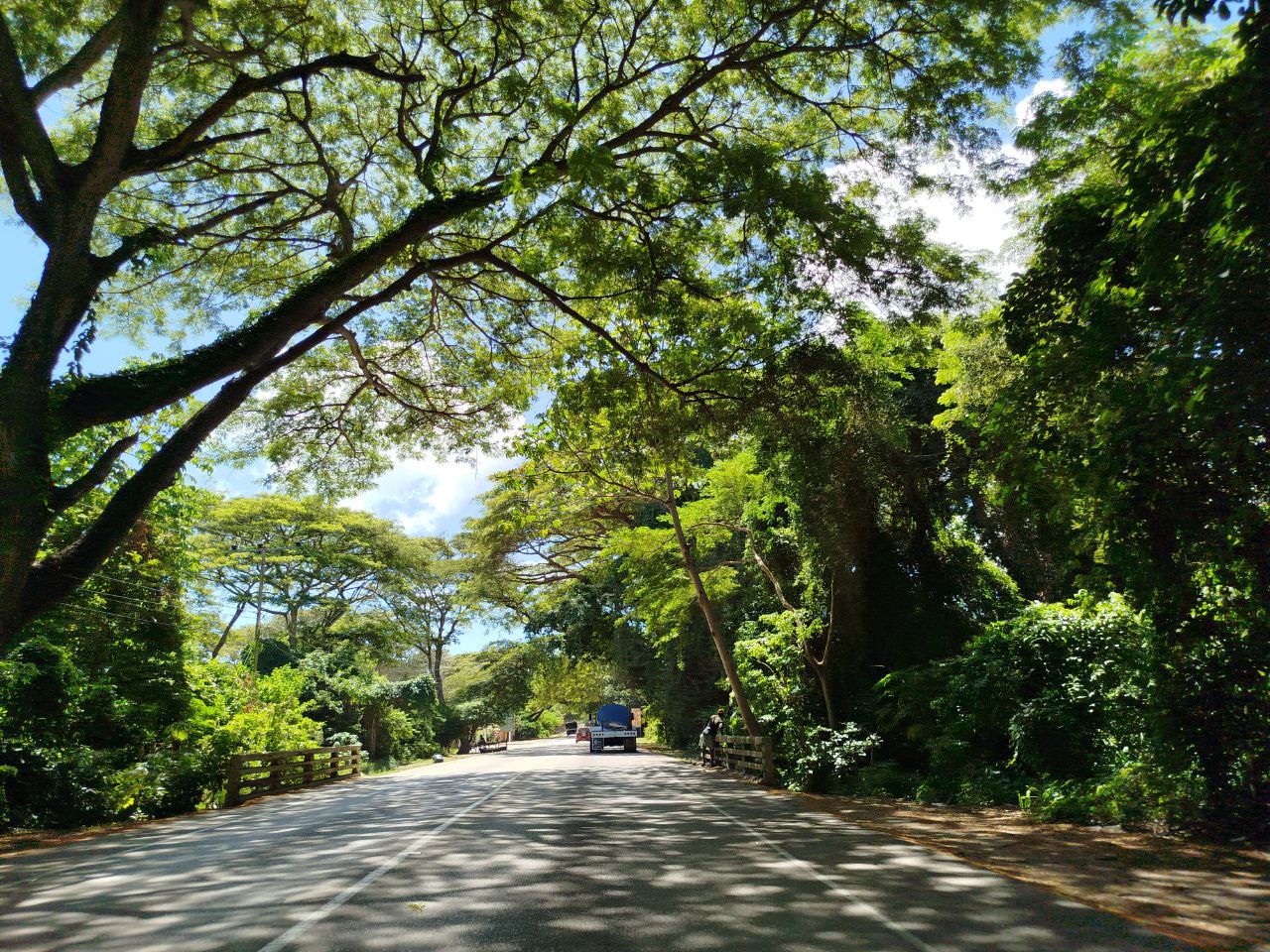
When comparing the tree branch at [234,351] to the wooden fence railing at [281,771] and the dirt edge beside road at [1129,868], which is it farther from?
the dirt edge beside road at [1129,868]

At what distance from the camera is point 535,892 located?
20.4ft

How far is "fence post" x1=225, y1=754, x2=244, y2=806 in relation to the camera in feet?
52.6

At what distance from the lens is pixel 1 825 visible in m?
11.6

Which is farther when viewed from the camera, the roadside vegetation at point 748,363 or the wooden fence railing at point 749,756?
the wooden fence railing at point 749,756

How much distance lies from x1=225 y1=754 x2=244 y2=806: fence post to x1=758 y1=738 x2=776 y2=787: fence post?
464 inches

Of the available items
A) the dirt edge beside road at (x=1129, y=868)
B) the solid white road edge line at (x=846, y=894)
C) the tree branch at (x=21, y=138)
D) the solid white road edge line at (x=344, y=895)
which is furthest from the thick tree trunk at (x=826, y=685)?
the tree branch at (x=21, y=138)

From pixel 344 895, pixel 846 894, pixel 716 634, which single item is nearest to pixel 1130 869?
pixel 846 894

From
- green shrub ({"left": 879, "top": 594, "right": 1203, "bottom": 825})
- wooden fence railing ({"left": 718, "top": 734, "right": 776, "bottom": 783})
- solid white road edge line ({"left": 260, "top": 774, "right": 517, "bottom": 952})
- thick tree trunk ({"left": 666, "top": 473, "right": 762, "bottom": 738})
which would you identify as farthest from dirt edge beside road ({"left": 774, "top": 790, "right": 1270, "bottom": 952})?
thick tree trunk ({"left": 666, "top": 473, "right": 762, "bottom": 738})

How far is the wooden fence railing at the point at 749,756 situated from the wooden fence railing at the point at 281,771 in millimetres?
11678

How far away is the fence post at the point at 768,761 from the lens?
18156 millimetres

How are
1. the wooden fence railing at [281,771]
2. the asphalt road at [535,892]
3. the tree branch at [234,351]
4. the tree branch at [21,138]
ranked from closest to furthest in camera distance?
the asphalt road at [535,892]
the tree branch at [21,138]
the tree branch at [234,351]
the wooden fence railing at [281,771]

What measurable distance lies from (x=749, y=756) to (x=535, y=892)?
49.9 ft

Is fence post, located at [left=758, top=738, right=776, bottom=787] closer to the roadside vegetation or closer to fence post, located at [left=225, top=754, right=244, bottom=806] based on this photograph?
the roadside vegetation

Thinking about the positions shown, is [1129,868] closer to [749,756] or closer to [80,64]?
[749,756]
